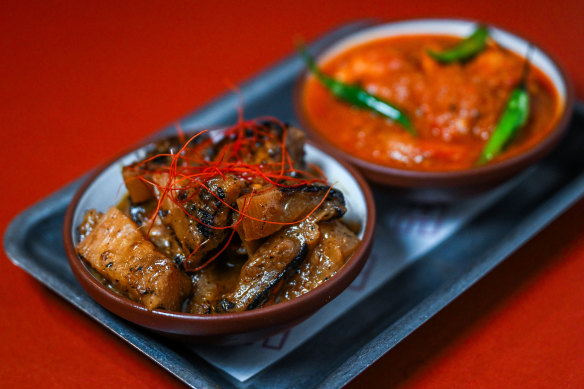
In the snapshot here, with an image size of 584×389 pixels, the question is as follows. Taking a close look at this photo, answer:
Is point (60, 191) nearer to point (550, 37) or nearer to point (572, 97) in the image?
point (572, 97)

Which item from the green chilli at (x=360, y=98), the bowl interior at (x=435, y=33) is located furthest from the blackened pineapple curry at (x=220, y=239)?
the bowl interior at (x=435, y=33)

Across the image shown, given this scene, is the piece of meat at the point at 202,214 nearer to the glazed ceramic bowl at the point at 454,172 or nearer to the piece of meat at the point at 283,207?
the piece of meat at the point at 283,207

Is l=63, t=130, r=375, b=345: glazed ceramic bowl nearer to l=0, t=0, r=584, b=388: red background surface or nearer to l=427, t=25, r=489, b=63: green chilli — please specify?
l=0, t=0, r=584, b=388: red background surface

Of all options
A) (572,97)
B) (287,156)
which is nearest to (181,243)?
(287,156)

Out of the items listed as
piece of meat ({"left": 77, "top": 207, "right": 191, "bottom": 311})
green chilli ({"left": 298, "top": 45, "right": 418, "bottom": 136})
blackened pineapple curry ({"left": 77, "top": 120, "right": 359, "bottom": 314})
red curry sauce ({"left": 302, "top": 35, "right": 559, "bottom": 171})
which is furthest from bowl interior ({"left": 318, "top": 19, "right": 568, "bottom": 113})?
piece of meat ({"left": 77, "top": 207, "right": 191, "bottom": 311})

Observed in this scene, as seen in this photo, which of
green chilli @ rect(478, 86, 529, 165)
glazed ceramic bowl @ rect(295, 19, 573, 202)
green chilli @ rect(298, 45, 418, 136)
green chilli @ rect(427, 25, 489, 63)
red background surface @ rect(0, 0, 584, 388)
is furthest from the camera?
green chilli @ rect(427, 25, 489, 63)

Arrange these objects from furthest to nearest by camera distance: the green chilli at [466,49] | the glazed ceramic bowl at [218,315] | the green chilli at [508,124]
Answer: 1. the green chilli at [466,49]
2. the green chilli at [508,124]
3. the glazed ceramic bowl at [218,315]

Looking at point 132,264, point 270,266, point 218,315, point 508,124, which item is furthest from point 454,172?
point 132,264
